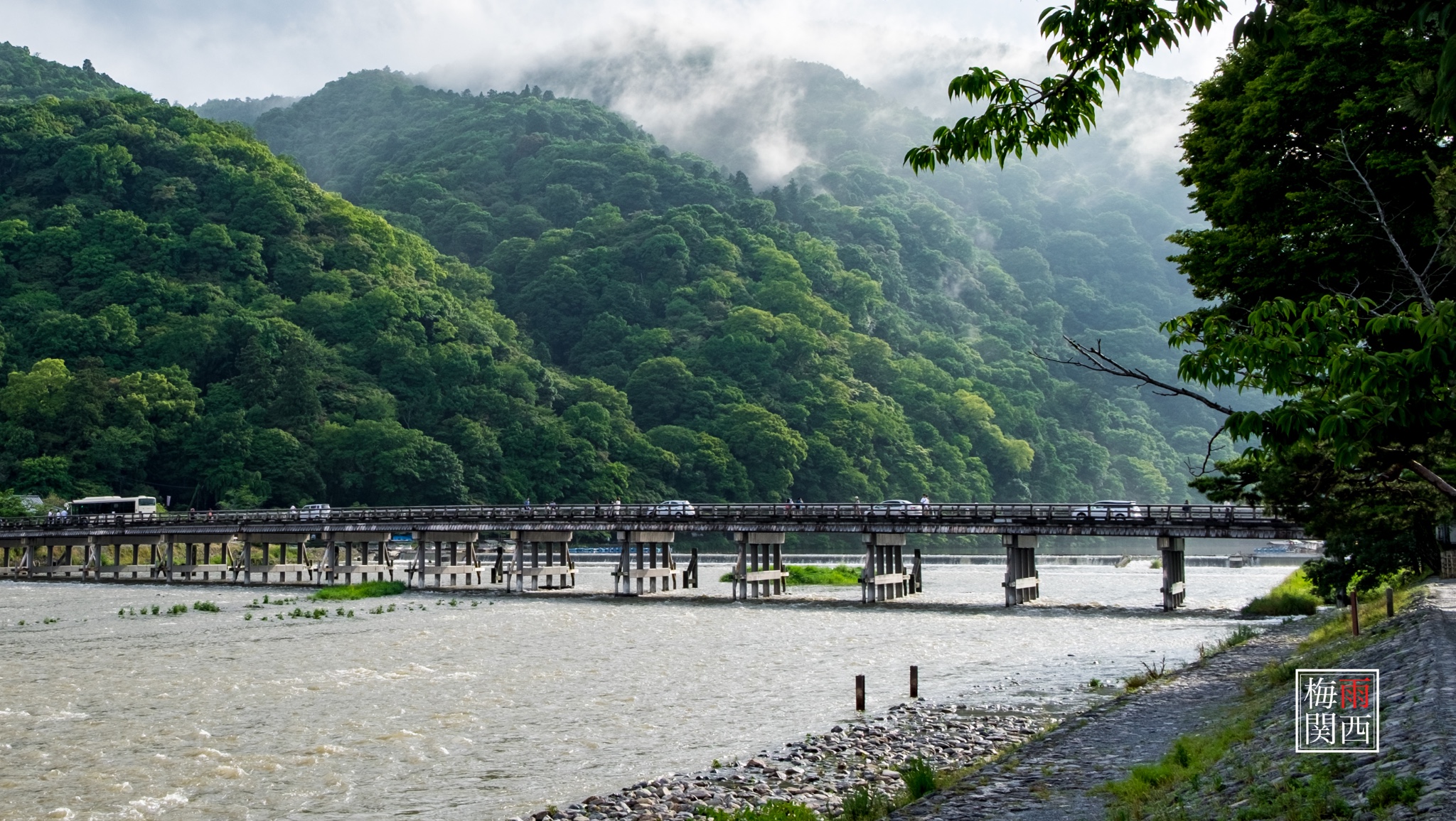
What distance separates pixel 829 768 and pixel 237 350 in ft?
301

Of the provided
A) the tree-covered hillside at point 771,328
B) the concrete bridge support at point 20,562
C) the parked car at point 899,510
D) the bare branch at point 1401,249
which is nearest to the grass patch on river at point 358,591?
the parked car at point 899,510

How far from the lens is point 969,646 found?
111 feet

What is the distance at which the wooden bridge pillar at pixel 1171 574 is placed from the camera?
4475cm

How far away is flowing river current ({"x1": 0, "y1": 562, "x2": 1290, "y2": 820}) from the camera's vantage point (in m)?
16.4

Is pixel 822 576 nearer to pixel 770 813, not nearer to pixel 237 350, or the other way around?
pixel 237 350

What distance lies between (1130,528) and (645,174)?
13066 cm

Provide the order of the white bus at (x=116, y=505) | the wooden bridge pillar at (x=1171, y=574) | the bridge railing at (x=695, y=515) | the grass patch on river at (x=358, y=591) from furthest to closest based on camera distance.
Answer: the white bus at (x=116, y=505)
the grass patch on river at (x=358, y=591)
the bridge railing at (x=695, y=515)
the wooden bridge pillar at (x=1171, y=574)

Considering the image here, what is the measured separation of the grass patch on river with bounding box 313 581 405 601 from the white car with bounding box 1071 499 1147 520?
32.1m

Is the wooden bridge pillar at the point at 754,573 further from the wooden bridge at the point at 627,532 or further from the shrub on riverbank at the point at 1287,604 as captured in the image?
the shrub on riverbank at the point at 1287,604

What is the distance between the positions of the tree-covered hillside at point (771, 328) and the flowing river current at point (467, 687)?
206 feet

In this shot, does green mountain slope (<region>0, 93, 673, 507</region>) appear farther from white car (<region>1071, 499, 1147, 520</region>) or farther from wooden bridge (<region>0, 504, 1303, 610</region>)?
white car (<region>1071, 499, 1147, 520</region>)

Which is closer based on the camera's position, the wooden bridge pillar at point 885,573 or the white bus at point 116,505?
the wooden bridge pillar at point 885,573

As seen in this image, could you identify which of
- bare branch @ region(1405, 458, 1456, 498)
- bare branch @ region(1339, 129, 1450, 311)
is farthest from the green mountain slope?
bare branch @ region(1405, 458, 1456, 498)

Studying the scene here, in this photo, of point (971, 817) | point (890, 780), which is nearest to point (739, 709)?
point (890, 780)
